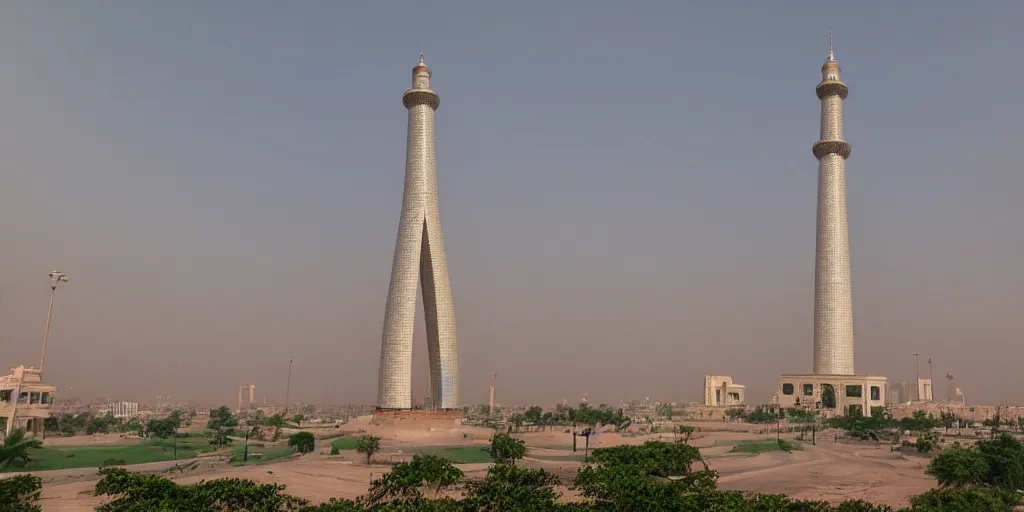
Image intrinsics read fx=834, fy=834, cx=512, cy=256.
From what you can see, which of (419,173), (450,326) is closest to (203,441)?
(450,326)

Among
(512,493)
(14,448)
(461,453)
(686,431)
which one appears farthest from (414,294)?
(512,493)

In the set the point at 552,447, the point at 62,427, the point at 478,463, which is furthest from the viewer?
the point at 62,427

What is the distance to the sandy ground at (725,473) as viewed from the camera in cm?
4103

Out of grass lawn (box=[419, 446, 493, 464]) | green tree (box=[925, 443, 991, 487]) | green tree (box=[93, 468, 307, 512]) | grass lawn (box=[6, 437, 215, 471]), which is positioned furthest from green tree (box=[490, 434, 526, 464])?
green tree (box=[93, 468, 307, 512])

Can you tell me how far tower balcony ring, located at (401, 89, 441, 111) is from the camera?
84.4 m

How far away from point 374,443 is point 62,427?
2142 inches

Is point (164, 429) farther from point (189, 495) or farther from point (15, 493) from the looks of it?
point (189, 495)

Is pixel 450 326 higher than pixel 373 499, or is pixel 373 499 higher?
pixel 450 326

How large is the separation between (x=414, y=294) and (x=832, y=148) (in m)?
57.5

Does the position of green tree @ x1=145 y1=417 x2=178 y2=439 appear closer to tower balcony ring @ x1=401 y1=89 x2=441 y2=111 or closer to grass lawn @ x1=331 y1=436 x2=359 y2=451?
grass lawn @ x1=331 y1=436 x2=359 y2=451

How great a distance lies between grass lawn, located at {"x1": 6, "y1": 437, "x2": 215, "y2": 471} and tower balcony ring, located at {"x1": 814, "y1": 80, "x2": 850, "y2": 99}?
82710mm

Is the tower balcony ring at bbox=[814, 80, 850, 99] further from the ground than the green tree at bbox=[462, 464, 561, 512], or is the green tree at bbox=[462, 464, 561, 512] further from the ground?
the tower balcony ring at bbox=[814, 80, 850, 99]

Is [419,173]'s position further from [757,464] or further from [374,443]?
[757,464]

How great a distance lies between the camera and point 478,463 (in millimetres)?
54500
